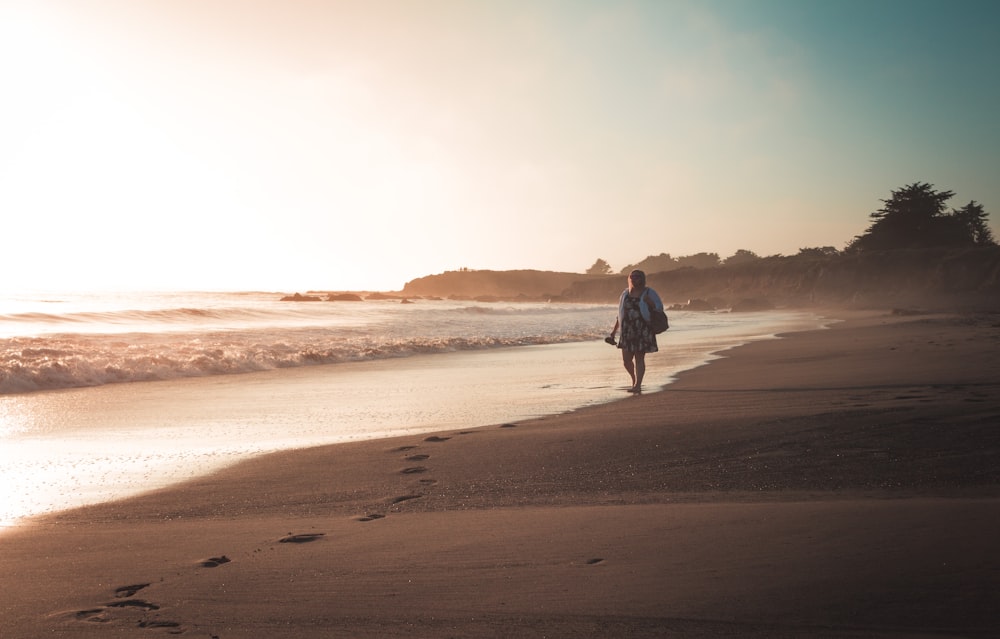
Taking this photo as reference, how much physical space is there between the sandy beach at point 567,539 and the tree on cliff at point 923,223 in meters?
56.4

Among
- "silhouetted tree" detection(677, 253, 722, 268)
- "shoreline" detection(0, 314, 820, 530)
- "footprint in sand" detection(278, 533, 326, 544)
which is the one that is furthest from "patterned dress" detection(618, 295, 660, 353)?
"silhouetted tree" detection(677, 253, 722, 268)

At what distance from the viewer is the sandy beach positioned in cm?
255

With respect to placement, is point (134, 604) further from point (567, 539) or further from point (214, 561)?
point (567, 539)

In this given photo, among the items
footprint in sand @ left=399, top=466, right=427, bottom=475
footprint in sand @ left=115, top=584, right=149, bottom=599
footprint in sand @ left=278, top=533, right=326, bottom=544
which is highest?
footprint in sand @ left=115, top=584, right=149, bottom=599

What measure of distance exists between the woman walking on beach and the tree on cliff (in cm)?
5307

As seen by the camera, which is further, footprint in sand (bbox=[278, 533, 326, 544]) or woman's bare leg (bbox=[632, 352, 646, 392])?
woman's bare leg (bbox=[632, 352, 646, 392])

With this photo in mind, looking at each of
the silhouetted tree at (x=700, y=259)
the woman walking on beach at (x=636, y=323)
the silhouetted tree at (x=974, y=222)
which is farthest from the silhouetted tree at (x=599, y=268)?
the woman walking on beach at (x=636, y=323)

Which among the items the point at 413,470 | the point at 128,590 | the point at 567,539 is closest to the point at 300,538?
the point at 128,590

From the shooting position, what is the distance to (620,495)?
425cm

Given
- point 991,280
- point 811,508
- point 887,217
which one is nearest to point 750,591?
point 811,508

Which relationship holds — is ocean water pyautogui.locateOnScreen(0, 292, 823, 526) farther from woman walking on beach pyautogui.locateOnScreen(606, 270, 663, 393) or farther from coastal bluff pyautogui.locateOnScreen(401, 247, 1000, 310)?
coastal bluff pyautogui.locateOnScreen(401, 247, 1000, 310)

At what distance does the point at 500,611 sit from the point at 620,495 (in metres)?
1.77

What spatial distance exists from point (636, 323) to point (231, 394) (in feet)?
19.5

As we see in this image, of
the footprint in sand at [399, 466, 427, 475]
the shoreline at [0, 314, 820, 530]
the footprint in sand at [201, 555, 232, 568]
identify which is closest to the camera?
the footprint in sand at [201, 555, 232, 568]
